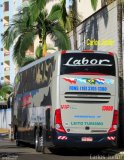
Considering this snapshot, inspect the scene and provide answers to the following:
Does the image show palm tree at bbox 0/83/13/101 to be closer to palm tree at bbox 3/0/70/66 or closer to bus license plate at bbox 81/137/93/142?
palm tree at bbox 3/0/70/66

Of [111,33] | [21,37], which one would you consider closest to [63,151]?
[111,33]

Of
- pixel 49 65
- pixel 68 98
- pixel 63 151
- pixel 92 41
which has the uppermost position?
pixel 92 41

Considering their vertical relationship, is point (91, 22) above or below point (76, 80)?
above

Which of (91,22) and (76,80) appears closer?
(76,80)

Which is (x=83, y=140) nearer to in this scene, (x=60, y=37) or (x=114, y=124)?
(x=114, y=124)

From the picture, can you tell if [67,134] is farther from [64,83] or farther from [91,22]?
[91,22]

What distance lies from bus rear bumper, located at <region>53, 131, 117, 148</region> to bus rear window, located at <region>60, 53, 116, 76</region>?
255 centimetres

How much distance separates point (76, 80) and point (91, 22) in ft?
41.4

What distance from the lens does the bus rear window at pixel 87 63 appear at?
882 inches

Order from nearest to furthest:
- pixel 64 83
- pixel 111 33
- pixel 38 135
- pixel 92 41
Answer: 1. pixel 64 83
2. pixel 38 135
3. pixel 111 33
4. pixel 92 41

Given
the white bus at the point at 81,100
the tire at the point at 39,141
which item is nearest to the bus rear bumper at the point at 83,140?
the white bus at the point at 81,100

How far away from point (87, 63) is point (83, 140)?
315 cm

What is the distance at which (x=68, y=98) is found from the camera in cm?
2228

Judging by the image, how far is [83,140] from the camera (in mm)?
22500
